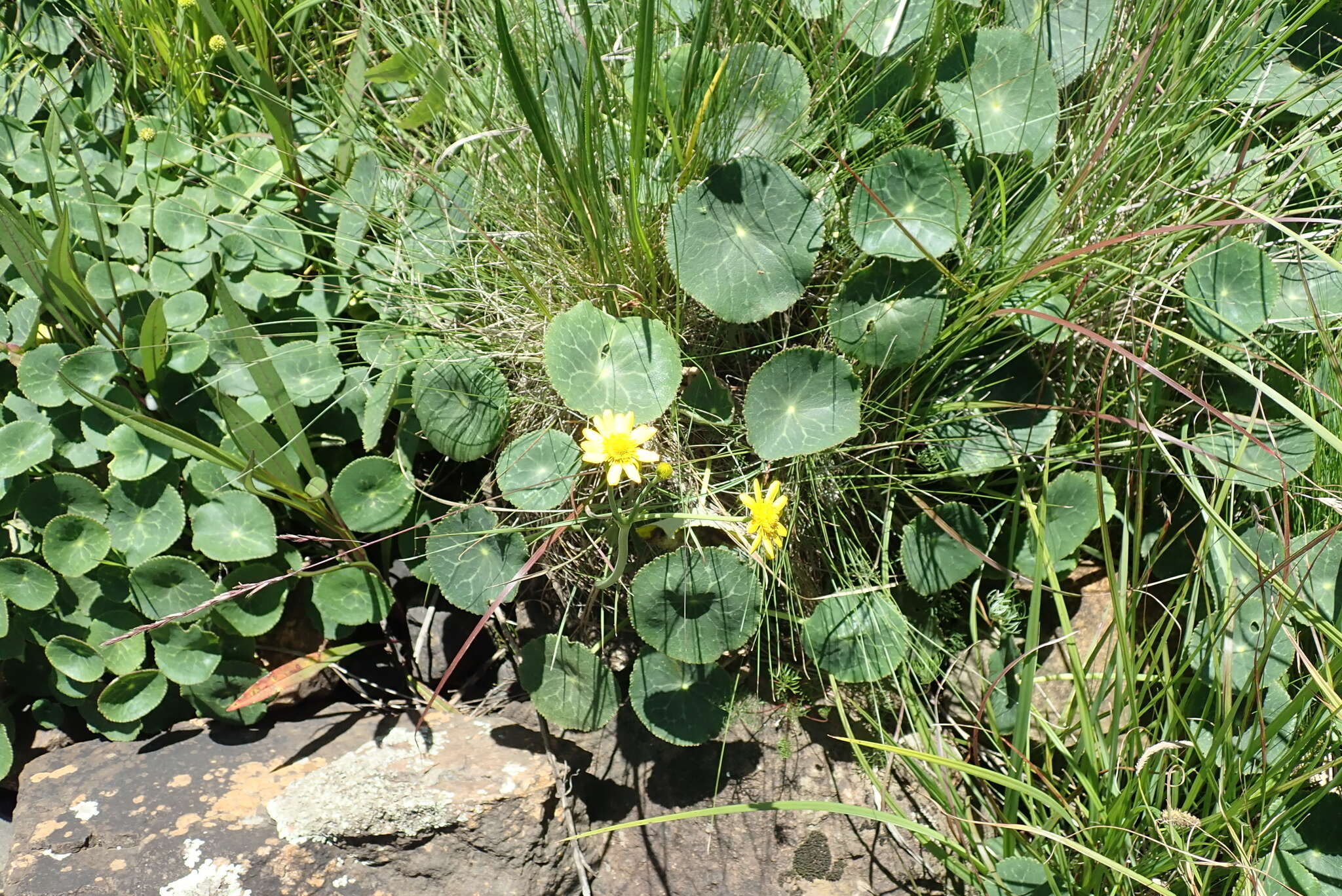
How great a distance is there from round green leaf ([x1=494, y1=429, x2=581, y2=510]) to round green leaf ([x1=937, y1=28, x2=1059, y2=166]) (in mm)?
1018

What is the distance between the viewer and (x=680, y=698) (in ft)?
5.69

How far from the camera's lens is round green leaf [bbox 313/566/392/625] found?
1.83 m

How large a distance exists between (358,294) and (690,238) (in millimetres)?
821

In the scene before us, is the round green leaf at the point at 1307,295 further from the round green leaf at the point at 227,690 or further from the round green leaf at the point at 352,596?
the round green leaf at the point at 227,690

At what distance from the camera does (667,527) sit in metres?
1.70

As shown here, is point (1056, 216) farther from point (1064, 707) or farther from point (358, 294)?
point (358, 294)

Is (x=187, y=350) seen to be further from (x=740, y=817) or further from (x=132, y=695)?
(x=740, y=817)

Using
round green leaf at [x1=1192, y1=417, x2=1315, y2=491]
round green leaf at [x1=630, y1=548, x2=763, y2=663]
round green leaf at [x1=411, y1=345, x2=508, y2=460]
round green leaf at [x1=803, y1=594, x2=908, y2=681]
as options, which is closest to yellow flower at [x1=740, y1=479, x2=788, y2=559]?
round green leaf at [x1=630, y1=548, x2=763, y2=663]

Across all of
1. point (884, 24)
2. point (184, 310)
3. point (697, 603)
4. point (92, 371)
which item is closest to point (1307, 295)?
point (884, 24)

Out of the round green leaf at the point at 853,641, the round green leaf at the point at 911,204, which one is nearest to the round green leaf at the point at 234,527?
the round green leaf at the point at 853,641

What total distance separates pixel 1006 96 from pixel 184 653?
2.01m

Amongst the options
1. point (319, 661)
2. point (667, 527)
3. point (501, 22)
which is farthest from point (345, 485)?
point (501, 22)

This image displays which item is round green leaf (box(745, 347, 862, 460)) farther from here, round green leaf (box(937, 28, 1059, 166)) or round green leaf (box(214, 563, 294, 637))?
round green leaf (box(214, 563, 294, 637))

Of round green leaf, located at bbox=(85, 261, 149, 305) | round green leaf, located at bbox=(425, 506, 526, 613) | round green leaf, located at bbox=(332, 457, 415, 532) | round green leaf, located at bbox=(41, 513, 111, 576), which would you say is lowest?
round green leaf, located at bbox=(425, 506, 526, 613)
